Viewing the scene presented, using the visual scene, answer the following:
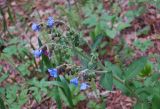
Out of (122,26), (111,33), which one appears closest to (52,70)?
(111,33)

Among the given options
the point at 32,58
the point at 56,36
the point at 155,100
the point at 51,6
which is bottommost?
the point at 155,100

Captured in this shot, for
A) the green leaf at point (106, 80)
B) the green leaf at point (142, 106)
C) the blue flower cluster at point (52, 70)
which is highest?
the blue flower cluster at point (52, 70)

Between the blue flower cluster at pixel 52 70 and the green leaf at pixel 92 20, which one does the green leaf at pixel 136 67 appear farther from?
the green leaf at pixel 92 20

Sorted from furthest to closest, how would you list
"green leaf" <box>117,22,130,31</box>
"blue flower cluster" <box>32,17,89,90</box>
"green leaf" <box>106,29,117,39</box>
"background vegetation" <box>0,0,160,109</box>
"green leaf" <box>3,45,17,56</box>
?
"green leaf" <box>117,22,130,31</box>, "green leaf" <box>106,29,117,39</box>, "green leaf" <box>3,45,17,56</box>, "background vegetation" <box>0,0,160,109</box>, "blue flower cluster" <box>32,17,89,90</box>

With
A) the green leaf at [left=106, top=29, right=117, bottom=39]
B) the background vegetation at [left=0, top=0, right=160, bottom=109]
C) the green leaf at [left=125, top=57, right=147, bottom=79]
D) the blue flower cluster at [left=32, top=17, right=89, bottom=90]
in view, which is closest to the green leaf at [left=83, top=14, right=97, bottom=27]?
the background vegetation at [left=0, top=0, right=160, bottom=109]

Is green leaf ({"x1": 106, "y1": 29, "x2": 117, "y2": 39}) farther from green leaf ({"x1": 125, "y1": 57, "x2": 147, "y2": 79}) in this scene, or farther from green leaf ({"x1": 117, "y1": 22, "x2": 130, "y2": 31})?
green leaf ({"x1": 125, "y1": 57, "x2": 147, "y2": 79})

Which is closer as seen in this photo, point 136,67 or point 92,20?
point 136,67

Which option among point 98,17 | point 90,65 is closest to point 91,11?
point 98,17

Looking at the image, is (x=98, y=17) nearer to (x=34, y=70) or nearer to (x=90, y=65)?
(x=34, y=70)

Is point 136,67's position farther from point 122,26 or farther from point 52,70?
point 122,26

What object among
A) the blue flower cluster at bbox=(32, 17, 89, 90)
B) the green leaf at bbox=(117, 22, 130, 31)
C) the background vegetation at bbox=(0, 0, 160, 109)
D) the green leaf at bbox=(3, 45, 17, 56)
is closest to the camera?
the blue flower cluster at bbox=(32, 17, 89, 90)

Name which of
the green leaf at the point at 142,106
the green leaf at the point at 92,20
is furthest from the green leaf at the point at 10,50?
the green leaf at the point at 142,106
